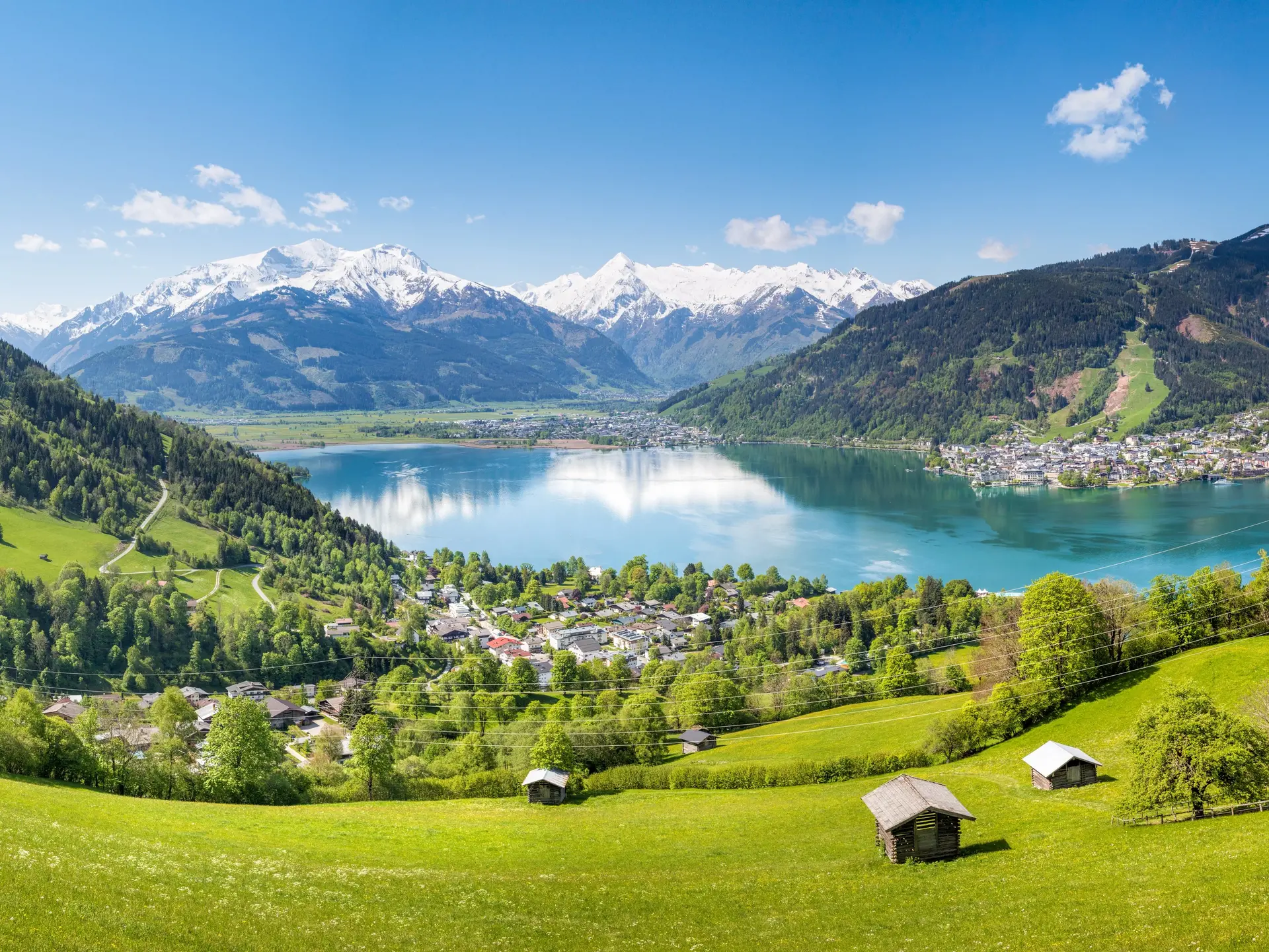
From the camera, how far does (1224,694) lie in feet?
90.6

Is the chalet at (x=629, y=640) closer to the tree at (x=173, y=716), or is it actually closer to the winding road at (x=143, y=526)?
the tree at (x=173, y=716)

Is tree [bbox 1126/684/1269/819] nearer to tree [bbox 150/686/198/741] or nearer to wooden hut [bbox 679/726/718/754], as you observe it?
wooden hut [bbox 679/726/718/754]

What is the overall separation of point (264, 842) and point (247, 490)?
281 feet

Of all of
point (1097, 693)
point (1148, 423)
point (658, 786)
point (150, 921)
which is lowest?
point (658, 786)

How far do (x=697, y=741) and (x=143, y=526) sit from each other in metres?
67.9

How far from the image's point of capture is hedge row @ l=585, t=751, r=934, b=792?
98.9 feet

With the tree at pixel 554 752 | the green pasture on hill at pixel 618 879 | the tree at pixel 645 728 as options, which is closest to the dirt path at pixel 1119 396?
the tree at pixel 645 728

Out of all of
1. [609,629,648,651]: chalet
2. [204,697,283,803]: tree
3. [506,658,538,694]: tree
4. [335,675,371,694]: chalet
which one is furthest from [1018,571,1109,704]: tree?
[335,675,371,694]: chalet

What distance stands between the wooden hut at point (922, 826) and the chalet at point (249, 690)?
4408cm

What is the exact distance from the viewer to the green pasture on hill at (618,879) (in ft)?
40.7

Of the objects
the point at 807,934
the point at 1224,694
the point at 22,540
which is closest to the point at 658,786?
the point at 807,934

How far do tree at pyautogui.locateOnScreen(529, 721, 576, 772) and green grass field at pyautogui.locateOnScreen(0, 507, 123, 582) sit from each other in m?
52.9

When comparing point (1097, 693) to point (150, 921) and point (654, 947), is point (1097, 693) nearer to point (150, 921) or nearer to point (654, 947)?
point (654, 947)

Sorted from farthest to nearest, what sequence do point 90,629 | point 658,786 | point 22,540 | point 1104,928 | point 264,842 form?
point 22,540, point 90,629, point 658,786, point 264,842, point 1104,928
